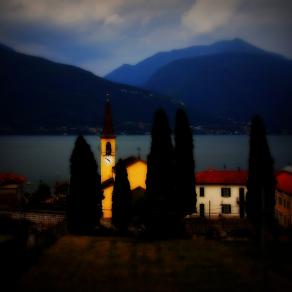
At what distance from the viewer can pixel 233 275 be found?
20750 millimetres

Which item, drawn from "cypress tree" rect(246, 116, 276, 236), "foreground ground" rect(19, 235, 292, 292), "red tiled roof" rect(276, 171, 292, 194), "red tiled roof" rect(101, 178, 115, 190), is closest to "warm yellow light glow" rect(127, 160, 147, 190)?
"red tiled roof" rect(101, 178, 115, 190)

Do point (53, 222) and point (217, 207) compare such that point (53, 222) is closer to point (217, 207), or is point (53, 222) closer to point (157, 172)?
point (157, 172)

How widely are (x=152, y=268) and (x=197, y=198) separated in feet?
98.3

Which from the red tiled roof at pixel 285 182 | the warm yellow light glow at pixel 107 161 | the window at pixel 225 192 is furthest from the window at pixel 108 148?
the red tiled roof at pixel 285 182

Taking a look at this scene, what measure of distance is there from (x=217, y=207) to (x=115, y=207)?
50.3ft

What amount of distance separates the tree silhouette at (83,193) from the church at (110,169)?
47.8ft

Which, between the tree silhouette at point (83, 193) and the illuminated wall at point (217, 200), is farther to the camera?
the illuminated wall at point (217, 200)

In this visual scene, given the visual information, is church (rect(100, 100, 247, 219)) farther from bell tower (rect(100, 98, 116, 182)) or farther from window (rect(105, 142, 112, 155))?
window (rect(105, 142, 112, 155))

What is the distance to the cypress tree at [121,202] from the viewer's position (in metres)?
39.8

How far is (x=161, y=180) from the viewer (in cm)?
3244

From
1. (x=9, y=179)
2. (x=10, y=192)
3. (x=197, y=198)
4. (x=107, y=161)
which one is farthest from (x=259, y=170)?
(x=9, y=179)

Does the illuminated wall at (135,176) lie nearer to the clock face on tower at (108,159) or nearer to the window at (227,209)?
the clock face on tower at (108,159)

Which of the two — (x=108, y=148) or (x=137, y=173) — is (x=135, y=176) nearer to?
(x=137, y=173)

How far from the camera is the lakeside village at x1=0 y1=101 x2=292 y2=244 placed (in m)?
41.8
